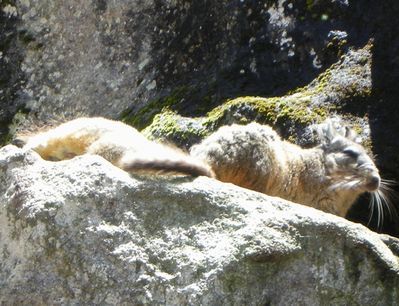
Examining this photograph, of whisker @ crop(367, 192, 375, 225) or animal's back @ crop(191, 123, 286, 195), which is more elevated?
animal's back @ crop(191, 123, 286, 195)

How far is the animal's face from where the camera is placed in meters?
5.64

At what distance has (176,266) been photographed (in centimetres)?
362

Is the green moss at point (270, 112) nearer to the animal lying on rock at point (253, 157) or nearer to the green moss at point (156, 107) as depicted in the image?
the animal lying on rock at point (253, 157)

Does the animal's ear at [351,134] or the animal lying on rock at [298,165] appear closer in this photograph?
the animal lying on rock at [298,165]

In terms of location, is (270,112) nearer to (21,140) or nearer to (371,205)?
(371,205)

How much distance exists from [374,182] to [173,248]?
2.21m

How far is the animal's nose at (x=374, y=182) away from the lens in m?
5.58

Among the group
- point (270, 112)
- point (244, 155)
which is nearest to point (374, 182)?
point (270, 112)

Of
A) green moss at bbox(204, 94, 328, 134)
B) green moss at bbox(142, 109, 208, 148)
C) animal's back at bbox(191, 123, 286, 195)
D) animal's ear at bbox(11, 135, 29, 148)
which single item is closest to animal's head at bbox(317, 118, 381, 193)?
green moss at bbox(204, 94, 328, 134)

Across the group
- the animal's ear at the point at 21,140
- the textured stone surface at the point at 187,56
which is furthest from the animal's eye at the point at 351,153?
the animal's ear at the point at 21,140

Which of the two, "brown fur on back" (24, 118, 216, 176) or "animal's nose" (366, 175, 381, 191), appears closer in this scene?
"brown fur on back" (24, 118, 216, 176)

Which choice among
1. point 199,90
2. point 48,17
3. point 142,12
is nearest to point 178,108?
point 199,90

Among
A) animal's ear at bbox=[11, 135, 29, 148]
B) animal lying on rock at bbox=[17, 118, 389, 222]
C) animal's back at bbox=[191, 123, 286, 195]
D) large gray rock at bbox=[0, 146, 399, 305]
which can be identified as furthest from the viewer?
animal's ear at bbox=[11, 135, 29, 148]

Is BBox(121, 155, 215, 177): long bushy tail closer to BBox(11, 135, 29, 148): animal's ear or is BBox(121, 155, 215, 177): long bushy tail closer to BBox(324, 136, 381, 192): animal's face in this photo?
BBox(11, 135, 29, 148): animal's ear
